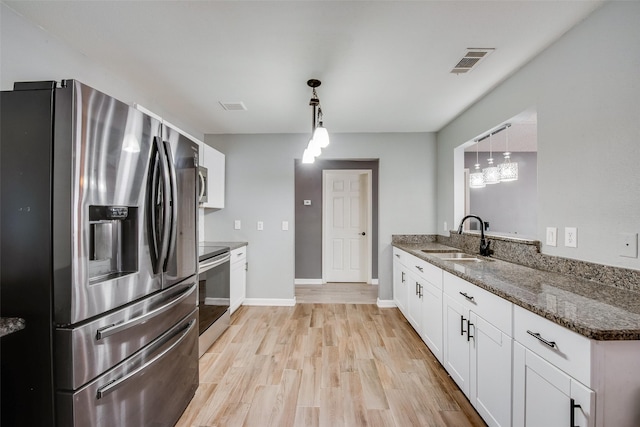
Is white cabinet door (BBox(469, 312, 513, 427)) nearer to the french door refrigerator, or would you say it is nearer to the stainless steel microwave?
the french door refrigerator

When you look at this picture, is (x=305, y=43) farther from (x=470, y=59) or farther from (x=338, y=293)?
(x=338, y=293)

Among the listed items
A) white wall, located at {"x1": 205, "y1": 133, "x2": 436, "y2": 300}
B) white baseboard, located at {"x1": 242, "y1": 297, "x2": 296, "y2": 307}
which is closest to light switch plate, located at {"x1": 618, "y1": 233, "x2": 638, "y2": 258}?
white wall, located at {"x1": 205, "y1": 133, "x2": 436, "y2": 300}

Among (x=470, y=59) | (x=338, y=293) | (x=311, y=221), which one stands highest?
(x=470, y=59)

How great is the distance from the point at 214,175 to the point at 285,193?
37.3 inches

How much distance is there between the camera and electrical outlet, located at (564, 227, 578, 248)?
1.68 meters

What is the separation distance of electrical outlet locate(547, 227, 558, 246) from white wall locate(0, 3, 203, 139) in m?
3.32

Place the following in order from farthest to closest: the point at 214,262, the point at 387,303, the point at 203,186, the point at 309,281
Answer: the point at 309,281
the point at 387,303
the point at 203,186
the point at 214,262

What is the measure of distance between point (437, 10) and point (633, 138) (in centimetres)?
116

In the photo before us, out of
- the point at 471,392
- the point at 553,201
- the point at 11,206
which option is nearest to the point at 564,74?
the point at 553,201

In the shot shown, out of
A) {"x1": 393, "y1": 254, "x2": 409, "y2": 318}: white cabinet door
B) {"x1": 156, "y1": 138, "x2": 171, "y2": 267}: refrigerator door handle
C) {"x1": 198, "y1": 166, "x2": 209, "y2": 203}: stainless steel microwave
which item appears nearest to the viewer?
{"x1": 156, "y1": 138, "x2": 171, "y2": 267}: refrigerator door handle

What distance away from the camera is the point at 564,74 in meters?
1.74

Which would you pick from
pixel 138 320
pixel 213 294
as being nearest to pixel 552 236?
pixel 138 320

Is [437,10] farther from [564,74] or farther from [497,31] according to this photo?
[564,74]

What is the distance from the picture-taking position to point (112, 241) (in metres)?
1.32
